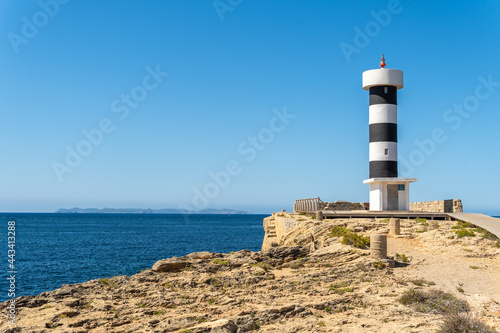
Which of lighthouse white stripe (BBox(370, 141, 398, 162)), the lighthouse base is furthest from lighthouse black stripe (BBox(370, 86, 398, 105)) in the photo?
the lighthouse base

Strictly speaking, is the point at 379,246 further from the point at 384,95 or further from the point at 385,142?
the point at 384,95

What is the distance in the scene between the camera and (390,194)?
3450cm

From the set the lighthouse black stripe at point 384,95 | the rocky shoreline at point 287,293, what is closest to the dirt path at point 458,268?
the rocky shoreline at point 287,293

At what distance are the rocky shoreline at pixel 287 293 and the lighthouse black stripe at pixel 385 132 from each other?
40.1 feet

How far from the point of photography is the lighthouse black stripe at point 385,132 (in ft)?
112

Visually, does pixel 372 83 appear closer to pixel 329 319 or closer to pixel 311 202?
pixel 311 202

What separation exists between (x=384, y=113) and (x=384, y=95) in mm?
1386

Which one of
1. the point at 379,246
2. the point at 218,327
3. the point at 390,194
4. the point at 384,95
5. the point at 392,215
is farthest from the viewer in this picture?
the point at 390,194

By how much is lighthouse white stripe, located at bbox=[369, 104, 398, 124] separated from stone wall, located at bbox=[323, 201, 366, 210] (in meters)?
8.47

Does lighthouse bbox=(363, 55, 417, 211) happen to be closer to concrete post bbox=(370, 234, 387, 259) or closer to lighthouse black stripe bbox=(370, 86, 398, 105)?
lighthouse black stripe bbox=(370, 86, 398, 105)

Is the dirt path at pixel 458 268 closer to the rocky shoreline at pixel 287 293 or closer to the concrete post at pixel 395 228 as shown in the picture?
the rocky shoreline at pixel 287 293

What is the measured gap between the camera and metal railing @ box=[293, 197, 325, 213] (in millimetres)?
35513

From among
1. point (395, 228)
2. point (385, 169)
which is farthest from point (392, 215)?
point (395, 228)

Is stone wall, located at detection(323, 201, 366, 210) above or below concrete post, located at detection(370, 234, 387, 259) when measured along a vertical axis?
above
